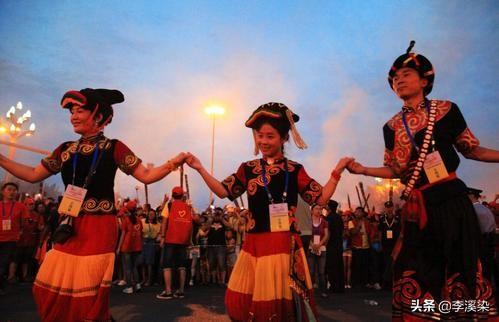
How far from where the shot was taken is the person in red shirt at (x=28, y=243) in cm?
1065

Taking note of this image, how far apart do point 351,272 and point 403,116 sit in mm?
10332

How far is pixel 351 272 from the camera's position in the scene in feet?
40.7

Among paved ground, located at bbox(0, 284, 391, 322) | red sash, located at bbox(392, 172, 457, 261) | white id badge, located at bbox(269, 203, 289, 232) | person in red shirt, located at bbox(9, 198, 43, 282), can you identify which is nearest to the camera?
red sash, located at bbox(392, 172, 457, 261)

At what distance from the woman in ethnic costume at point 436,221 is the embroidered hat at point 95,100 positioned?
8.57 ft

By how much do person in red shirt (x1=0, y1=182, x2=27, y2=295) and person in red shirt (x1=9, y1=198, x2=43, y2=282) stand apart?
199cm

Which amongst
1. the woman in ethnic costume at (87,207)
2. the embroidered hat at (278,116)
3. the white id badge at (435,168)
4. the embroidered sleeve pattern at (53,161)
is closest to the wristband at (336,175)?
the embroidered hat at (278,116)

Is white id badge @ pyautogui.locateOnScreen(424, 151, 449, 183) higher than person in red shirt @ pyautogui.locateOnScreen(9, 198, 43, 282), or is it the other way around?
white id badge @ pyautogui.locateOnScreen(424, 151, 449, 183)

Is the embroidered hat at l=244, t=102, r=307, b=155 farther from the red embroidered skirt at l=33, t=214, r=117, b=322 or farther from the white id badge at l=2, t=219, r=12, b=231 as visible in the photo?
the white id badge at l=2, t=219, r=12, b=231

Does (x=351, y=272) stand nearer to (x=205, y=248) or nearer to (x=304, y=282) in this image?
(x=205, y=248)

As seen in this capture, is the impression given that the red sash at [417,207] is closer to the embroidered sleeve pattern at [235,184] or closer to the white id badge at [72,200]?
the embroidered sleeve pattern at [235,184]

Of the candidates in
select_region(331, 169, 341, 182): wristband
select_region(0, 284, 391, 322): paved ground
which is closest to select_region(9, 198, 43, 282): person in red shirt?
select_region(0, 284, 391, 322): paved ground

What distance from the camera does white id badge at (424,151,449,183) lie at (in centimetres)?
272

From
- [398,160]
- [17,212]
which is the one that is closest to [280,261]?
[398,160]

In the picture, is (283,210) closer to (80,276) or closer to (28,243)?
(80,276)
